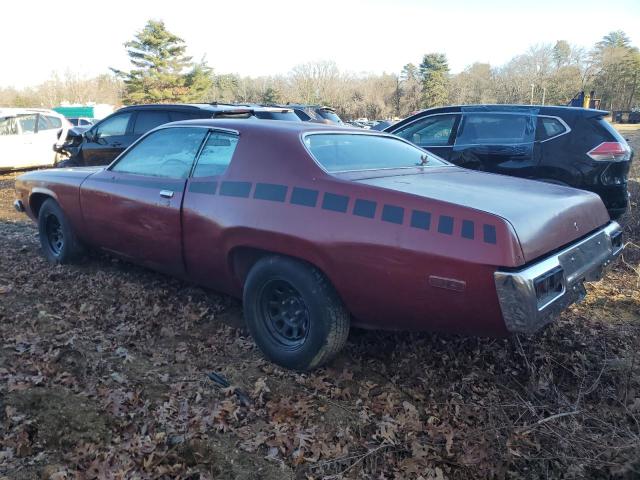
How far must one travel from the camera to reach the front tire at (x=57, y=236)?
4840 mm

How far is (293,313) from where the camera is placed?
10.4 feet

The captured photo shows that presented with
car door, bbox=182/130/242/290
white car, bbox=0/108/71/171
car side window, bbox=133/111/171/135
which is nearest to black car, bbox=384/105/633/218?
car door, bbox=182/130/242/290

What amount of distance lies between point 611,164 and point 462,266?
12.9 feet

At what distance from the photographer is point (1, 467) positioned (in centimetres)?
227

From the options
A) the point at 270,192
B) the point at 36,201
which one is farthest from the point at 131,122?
the point at 270,192

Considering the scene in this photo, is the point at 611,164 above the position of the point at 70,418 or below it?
above

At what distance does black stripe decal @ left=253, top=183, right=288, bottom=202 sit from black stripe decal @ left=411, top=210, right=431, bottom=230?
838mm

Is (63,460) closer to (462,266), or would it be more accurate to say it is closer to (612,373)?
(462,266)

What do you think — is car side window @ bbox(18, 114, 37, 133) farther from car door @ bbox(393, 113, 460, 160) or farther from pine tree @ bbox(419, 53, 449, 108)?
pine tree @ bbox(419, 53, 449, 108)

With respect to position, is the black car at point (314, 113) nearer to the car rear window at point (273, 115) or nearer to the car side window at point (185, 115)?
the car rear window at point (273, 115)

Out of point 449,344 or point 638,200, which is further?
point 638,200

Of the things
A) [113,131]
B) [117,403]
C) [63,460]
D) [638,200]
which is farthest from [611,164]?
[113,131]

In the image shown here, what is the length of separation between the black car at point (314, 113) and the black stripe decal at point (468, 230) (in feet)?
26.2

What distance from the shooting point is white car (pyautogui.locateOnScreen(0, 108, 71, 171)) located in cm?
1237
